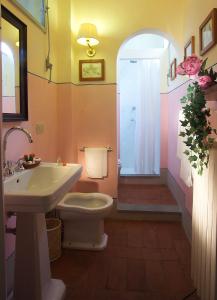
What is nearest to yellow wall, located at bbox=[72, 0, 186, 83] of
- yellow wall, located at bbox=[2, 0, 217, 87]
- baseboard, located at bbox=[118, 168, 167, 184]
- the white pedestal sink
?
yellow wall, located at bbox=[2, 0, 217, 87]

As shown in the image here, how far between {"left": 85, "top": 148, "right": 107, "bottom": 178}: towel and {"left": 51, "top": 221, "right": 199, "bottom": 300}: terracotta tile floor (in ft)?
2.01

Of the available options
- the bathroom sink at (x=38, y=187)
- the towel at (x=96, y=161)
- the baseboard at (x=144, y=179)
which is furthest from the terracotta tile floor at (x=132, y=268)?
the baseboard at (x=144, y=179)

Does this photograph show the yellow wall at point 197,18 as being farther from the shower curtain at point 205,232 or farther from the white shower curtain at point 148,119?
the white shower curtain at point 148,119

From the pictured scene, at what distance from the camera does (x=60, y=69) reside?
2693 mm

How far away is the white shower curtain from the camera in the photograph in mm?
3926

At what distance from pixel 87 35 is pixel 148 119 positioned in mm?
1761

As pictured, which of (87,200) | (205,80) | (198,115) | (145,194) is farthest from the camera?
(145,194)

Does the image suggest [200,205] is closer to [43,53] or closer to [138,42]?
[43,53]

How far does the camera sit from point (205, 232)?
152 centimetres

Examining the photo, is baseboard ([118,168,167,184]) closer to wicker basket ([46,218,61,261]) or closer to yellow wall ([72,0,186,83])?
yellow wall ([72,0,186,83])

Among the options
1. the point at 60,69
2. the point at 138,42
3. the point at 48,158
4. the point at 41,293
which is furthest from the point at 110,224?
the point at 138,42

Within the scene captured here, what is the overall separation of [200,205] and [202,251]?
270 mm

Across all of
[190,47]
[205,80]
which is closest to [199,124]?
[205,80]

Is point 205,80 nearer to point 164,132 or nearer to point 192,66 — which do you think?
point 192,66
